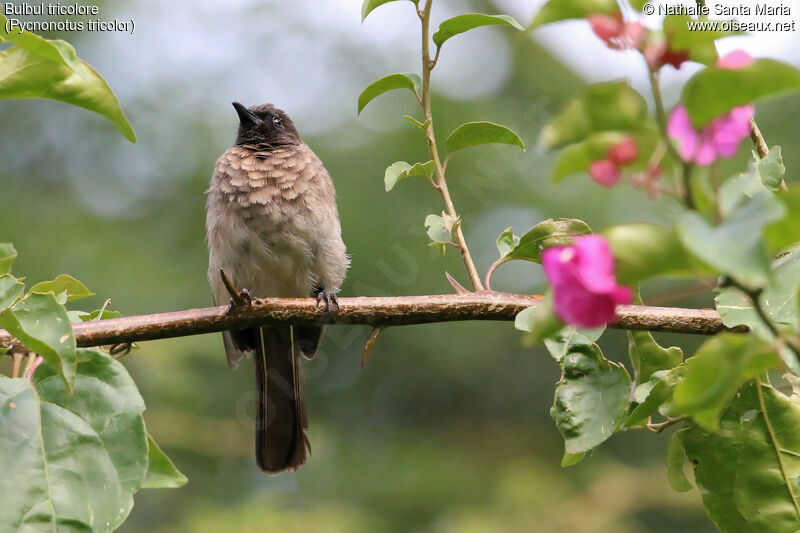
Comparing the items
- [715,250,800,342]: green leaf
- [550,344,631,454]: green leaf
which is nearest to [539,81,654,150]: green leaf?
[715,250,800,342]: green leaf

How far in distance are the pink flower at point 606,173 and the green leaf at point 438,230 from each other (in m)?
1.09

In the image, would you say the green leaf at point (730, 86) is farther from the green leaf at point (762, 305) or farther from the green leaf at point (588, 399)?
the green leaf at point (588, 399)

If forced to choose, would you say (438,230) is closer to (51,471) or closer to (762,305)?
(762,305)

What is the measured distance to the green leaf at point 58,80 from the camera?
59.6 inches

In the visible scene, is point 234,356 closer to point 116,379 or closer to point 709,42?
point 116,379

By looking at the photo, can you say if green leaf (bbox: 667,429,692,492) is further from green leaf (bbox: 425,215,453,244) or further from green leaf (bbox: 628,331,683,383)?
green leaf (bbox: 425,215,453,244)

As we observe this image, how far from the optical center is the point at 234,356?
3898 millimetres

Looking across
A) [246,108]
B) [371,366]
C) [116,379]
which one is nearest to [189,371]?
[371,366]

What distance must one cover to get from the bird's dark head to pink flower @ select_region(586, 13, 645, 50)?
3.75 m

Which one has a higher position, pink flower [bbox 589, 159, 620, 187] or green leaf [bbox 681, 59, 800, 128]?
green leaf [bbox 681, 59, 800, 128]

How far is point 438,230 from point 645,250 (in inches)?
46.7

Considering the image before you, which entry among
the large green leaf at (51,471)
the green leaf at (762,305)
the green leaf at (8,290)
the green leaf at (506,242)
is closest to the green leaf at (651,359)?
the green leaf at (762,305)

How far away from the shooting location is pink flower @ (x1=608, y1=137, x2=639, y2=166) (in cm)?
85

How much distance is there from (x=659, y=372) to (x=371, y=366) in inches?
272
